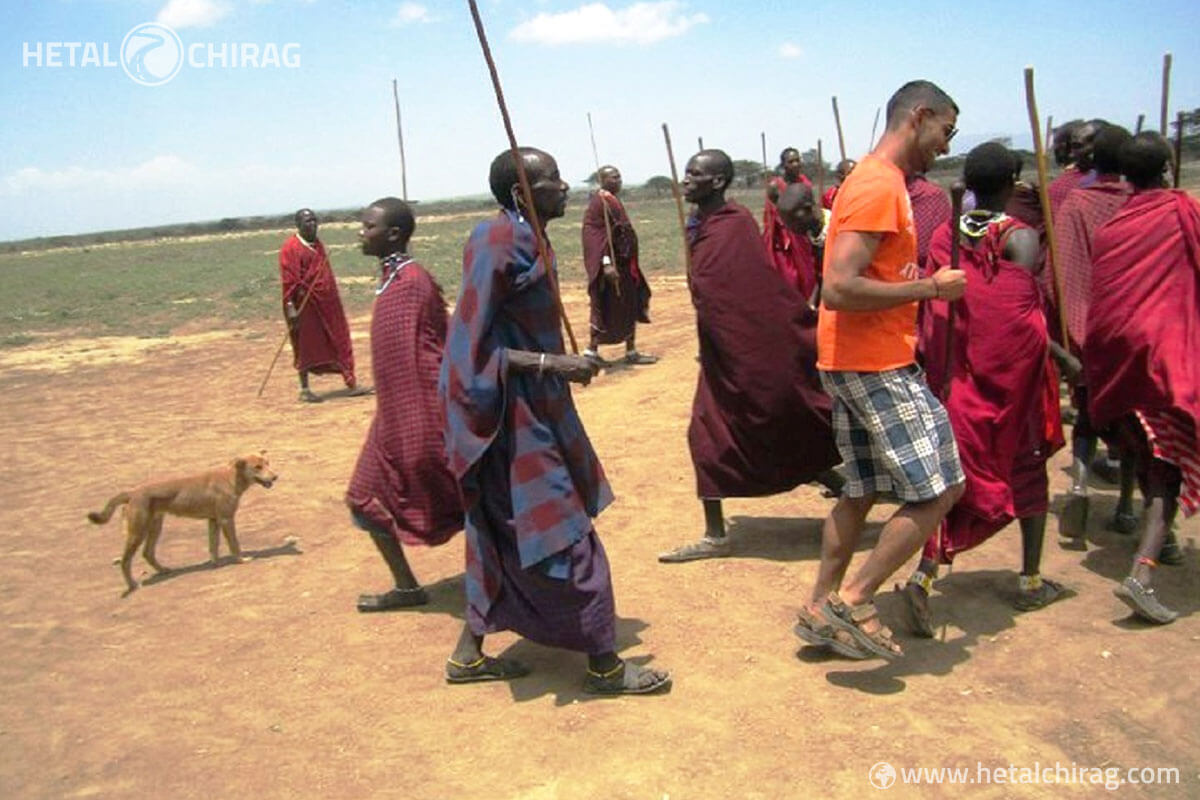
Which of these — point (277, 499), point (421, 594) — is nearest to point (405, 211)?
point (421, 594)

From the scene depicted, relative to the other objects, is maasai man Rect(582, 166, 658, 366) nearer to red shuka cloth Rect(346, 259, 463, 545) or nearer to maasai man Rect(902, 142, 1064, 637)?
red shuka cloth Rect(346, 259, 463, 545)

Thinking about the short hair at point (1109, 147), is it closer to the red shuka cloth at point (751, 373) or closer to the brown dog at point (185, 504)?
the red shuka cloth at point (751, 373)

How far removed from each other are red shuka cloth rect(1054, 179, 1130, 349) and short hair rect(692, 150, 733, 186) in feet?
5.50

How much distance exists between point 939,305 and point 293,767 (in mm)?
3058

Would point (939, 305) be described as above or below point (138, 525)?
above

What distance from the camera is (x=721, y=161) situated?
510cm

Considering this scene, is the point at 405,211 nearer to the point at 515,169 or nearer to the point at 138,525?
the point at 515,169

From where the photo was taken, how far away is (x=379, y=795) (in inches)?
131

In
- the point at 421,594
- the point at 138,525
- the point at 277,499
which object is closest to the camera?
the point at 421,594

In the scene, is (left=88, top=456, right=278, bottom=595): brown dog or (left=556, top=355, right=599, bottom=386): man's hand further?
(left=88, top=456, right=278, bottom=595): brown dog

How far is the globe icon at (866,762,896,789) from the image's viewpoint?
318 cm

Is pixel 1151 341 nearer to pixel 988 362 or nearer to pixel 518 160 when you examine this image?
pixel 988 362

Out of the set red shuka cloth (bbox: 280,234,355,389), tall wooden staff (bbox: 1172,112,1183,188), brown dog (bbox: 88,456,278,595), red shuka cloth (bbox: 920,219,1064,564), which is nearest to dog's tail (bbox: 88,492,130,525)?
brown dog (bbox: 88,456,278,595)

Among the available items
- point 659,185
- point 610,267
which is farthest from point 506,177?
point 659,185
